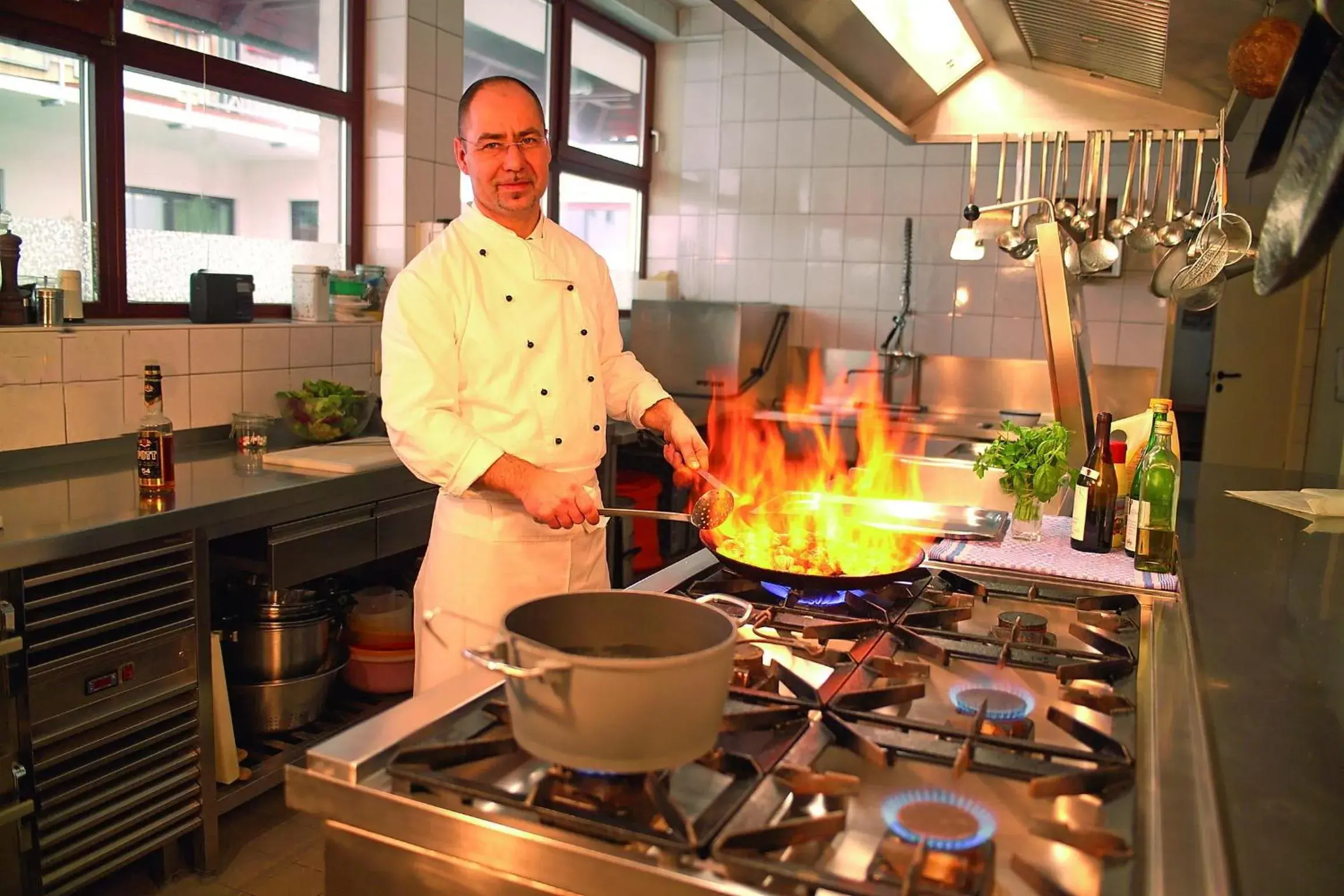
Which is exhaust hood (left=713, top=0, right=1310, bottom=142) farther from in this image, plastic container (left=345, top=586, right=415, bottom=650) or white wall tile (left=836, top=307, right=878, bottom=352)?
white wall tile (left=836, top=307, right=878, bottom=352)

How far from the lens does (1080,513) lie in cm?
192

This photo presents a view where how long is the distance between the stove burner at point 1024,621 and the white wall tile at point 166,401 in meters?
2.31

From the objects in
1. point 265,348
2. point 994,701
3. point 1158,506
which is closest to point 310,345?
point 265,348

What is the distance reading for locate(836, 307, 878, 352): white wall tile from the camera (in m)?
5.29

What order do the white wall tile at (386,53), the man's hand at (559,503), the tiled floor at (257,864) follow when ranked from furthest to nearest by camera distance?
the white wall tile at (386,53), the tiled floor at (257,864), the man's hand at (559,503)

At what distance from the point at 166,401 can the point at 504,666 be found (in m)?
2.53

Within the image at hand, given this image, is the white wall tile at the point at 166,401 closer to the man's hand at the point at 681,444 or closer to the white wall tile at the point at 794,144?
the man's hand at the point at 681,444

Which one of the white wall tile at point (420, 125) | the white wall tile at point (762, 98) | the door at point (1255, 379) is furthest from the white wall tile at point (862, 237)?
the white wall tile at point (420, 125)

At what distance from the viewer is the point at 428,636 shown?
2131 mm

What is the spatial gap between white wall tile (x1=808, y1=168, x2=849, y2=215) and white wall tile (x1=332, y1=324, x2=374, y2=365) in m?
2.54

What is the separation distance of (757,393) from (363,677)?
8.56 feet

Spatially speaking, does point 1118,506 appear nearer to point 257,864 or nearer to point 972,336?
point 257,864

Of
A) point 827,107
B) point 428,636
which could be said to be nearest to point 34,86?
point 428,636

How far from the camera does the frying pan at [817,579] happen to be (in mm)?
1438
